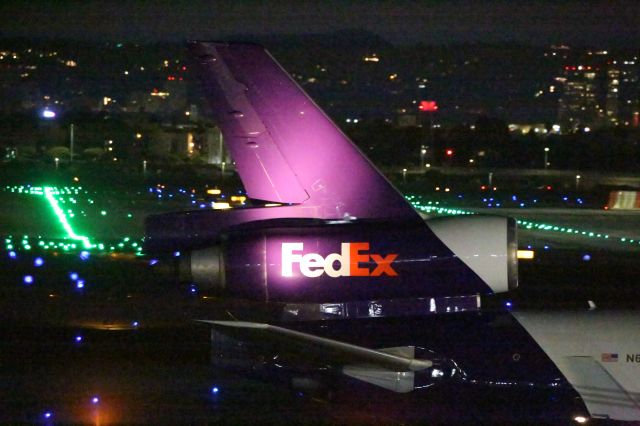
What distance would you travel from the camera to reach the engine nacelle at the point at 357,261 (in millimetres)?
8195

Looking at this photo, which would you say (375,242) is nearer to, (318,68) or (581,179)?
(581,179)

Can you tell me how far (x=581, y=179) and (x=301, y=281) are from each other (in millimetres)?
48372

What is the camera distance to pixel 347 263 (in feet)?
27.3

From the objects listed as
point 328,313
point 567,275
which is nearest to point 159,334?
point 328,313

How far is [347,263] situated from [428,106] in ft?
300

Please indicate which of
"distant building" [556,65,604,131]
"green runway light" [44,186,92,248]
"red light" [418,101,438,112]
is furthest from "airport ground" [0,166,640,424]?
"distant building" [556,65,604,131]

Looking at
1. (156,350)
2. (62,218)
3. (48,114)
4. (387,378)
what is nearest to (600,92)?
(48,114)

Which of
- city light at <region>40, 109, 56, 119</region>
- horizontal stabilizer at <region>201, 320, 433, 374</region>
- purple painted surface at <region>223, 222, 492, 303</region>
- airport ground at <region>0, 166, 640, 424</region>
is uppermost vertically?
city light at <region>40, 109, 56, 119</region>

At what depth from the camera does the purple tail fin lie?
27.7 ft

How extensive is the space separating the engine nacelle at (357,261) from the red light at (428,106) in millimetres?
89567

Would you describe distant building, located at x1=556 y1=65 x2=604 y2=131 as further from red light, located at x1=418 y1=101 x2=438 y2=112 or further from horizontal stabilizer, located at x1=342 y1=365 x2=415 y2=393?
horizontal stabilizer, located at x1=342 y1=365 x2=415 y2=393

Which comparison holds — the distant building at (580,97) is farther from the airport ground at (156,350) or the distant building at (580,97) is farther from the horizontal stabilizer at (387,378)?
the horizontal stabilizer at (387,378)

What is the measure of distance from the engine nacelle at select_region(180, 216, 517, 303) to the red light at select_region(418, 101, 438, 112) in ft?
A: 294

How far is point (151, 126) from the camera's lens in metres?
76.6
